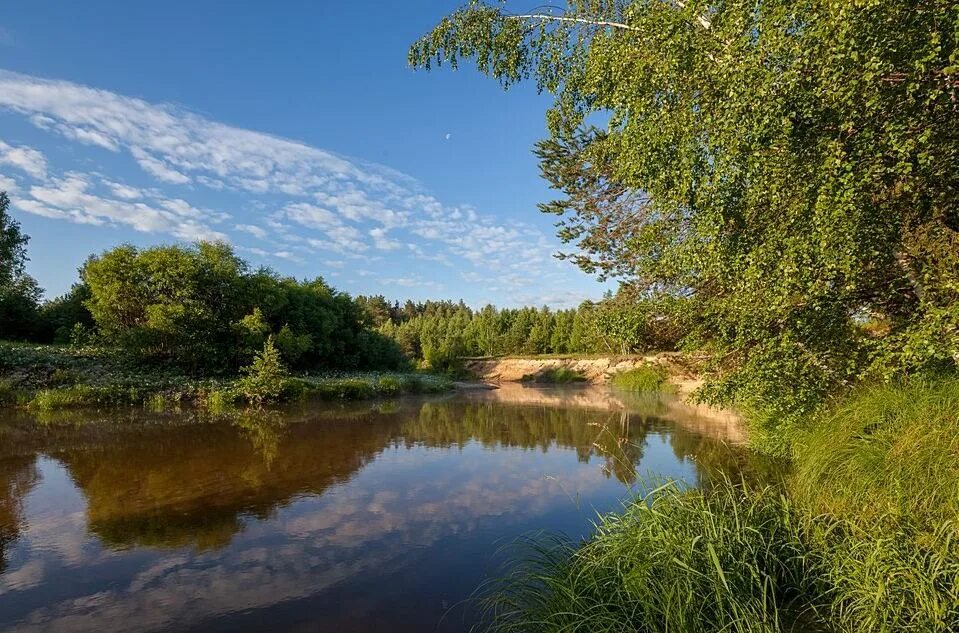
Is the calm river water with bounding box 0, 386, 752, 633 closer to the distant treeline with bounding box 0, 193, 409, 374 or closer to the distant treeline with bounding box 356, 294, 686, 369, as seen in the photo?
the distant treeline with bounding box 0, 193, 409, 374

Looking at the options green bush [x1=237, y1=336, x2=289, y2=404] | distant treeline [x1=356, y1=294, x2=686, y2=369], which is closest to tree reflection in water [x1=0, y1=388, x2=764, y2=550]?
green bush [x1=237, y1=336, x2=289, y2=404]

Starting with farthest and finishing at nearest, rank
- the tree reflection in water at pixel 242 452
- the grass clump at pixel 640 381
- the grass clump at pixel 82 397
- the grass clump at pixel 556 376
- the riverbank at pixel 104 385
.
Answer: the grass clump at pixel 556 376 → the grass clump at pixel 640 381 → the riverbank at pixel 104 385 → the grass clump at pixel 82 397 → the tree reflection in water at pixel 242 452

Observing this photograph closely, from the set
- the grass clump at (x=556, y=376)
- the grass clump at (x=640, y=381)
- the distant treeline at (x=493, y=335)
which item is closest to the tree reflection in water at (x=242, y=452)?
the grass clump at (x=640, y=381)

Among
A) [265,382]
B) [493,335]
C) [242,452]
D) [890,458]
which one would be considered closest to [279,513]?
[242,452]

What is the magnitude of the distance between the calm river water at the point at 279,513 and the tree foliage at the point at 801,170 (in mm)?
2733

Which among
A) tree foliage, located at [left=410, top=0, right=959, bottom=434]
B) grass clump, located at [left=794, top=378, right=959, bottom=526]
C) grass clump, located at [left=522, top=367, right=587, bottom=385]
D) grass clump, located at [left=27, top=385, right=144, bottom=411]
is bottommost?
grass clump, located at [left=522, top=367, right=587, bottom=385]

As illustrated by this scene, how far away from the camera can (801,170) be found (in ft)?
18.3

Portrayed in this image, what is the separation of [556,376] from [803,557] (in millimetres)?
51651

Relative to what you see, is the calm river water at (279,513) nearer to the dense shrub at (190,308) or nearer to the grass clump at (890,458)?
the grass clump at (890,458)

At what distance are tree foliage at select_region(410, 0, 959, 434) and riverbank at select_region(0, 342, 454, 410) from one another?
851 inches

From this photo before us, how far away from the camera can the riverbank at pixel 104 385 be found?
67.4 feet

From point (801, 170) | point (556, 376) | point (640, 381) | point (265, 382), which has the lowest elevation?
point (556, 376)

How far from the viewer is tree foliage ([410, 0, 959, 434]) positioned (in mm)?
4871

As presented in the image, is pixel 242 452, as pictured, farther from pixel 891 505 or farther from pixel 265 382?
pixel 891 505
